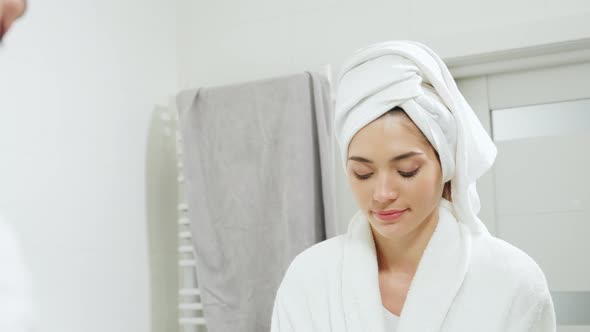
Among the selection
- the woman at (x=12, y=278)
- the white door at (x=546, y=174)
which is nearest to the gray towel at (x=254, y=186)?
the white door at (x=546, y=174)

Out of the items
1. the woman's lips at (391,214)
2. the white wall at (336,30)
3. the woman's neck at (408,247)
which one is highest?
the white wall at (336,30)

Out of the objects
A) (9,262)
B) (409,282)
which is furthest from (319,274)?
(9,262)

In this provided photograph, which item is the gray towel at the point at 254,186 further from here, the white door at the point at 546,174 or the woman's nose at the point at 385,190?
the woman's nose at the point at 385,190

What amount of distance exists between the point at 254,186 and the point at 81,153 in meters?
0.48

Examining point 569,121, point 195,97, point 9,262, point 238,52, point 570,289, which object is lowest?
point 570,289

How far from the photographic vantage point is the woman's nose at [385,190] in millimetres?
995

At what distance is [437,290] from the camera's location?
104 cm

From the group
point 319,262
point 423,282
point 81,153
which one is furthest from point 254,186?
Answer: point 423,282

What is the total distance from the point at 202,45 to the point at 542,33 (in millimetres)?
1029

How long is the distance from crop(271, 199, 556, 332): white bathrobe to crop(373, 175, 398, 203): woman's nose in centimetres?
14

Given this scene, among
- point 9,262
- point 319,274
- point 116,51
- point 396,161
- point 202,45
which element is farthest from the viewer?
point 202,45

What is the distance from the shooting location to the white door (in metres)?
1.71

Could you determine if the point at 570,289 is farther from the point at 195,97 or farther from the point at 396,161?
the point at 195,97

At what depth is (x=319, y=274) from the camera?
3.74ft
